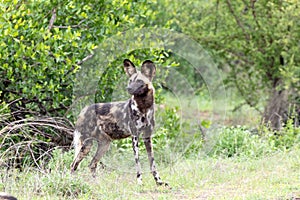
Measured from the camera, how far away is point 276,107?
11.0 metres

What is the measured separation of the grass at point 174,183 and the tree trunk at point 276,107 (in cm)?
337

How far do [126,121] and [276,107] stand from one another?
17.4ft

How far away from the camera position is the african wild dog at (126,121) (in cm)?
623

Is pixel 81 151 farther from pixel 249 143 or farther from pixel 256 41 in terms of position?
pixel 256 41

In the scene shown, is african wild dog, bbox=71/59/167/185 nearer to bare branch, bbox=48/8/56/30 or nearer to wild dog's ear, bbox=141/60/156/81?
wild dog's ear, bbox=141/60/156/81

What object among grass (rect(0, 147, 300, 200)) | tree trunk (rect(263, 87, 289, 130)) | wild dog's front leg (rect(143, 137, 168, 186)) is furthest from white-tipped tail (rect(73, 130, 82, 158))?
tree trunk (rect(263, 87, 289, 130))

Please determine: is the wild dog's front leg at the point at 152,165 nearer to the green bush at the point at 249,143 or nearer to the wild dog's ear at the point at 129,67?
the wild dog's ear at the point at 129,67

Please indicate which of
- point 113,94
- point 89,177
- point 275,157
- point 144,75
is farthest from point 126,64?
point 275,157

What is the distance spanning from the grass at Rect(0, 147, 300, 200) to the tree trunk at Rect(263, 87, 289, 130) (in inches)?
133

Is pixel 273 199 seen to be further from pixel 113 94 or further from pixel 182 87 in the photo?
pixel 182 87

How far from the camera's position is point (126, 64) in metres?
6.29

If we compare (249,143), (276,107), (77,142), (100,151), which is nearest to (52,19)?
(77,142)

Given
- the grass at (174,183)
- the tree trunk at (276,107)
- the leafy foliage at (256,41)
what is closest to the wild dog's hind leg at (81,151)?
the grass at (174,183)

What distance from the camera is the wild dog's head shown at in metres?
6.12
